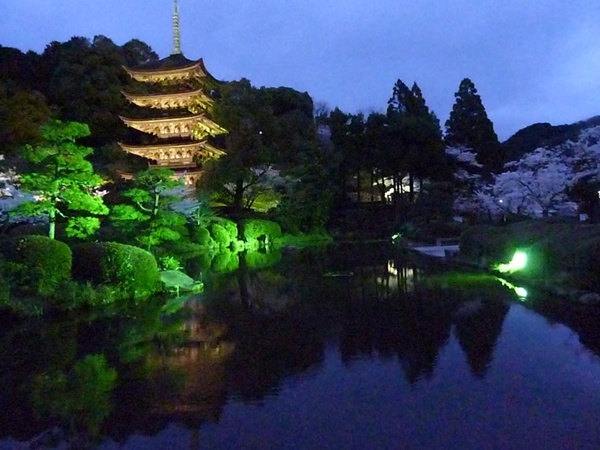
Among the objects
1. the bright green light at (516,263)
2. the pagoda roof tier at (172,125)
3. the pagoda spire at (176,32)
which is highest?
the pagoda spire at (176,32)

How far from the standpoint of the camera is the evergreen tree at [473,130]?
38.7m

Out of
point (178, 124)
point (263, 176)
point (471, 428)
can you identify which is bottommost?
point (471, 428)

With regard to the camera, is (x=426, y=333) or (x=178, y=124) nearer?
(x=426, y=333)

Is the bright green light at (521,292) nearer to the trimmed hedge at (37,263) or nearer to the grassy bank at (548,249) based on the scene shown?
the grassy bank at (548,249)

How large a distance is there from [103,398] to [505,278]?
1080 centimetres

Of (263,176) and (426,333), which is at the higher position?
(263,176)

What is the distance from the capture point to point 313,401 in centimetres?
557

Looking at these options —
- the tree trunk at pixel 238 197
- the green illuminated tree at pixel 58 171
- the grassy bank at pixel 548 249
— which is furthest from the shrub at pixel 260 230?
the green illuminated tree at pixel 58 171

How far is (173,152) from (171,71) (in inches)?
176

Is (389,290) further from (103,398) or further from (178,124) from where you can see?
(178,124)

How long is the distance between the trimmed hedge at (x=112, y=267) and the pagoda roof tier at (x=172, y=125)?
66.3 ft

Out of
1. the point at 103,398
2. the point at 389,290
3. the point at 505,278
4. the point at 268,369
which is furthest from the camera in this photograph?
the point at 505,278

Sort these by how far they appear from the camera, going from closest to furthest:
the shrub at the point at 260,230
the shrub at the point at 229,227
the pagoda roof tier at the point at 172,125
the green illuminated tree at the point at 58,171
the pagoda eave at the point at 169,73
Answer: the green illuminated tree at the point at 58,171
the shrub at the point at 229,227
the pagoda roof tier at the point at 172,125
the pagoda eave at the point at 169,73
the shrub at the point at 260,230

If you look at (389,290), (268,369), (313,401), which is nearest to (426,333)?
(268,369)
